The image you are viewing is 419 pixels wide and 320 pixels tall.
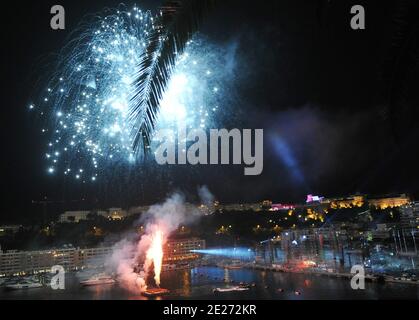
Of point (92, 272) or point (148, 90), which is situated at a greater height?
point (148, 90)

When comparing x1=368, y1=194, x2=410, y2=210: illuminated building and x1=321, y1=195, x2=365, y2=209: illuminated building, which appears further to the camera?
x1=321, y1=195, x2=365, y2=209: illuminated building

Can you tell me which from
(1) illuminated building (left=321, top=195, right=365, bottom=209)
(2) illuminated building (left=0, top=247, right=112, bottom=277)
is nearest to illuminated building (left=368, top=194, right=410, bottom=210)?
(1) illuminated building (left=321, top=195, right=365, bottom=209)

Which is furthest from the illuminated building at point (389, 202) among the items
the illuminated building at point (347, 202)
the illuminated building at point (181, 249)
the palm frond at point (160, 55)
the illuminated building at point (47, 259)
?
the palm frond at point (160, 55)

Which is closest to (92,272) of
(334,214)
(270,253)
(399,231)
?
(270,253)

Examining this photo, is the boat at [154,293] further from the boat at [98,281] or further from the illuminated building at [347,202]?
the illuminated building at [347,202]

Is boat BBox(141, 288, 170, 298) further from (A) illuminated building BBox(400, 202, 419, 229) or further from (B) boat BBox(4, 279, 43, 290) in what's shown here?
(A) illuminated building BBox(400, 202, 419, 229)

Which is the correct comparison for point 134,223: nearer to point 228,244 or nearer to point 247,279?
point 228,244

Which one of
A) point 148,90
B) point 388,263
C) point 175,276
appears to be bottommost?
point 175,276
